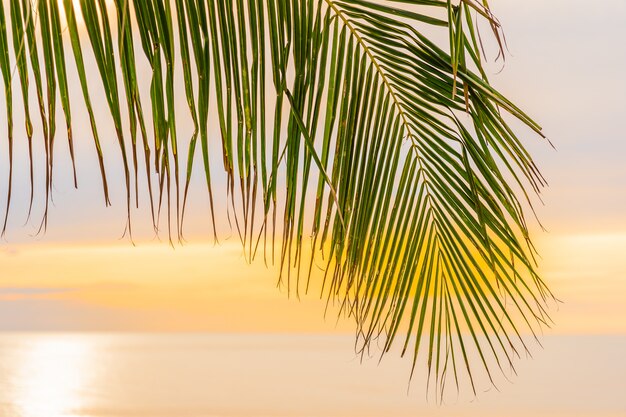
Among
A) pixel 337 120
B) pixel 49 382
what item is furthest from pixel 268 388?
pixel 337 120

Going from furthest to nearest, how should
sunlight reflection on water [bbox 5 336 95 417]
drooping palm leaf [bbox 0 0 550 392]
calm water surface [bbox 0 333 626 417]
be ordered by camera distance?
Result: calm water surface [bbox 0 333 626 417]
sunlight reflection on water [bbox 5 336 95 417]
drooping palm leaf [bbox 0 0 550 392]

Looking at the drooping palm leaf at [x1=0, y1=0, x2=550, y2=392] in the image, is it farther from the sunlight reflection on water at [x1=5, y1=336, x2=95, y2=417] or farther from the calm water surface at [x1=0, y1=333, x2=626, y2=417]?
the sunlight reflection on water at [x1=5, y1=336, x2=95, y2=417]

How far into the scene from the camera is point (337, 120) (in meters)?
0.68

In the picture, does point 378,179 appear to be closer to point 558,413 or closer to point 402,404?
point 558,413

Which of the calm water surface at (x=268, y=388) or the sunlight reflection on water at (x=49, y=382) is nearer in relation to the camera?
the sunlight reflection on water at (x=49, y=382)

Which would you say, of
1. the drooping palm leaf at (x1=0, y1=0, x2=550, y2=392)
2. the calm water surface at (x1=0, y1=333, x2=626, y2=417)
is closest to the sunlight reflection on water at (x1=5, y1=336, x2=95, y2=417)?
the calm water surface at (x1=0, y1=333, x2=626, y2=417)

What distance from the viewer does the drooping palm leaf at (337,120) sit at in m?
0.56

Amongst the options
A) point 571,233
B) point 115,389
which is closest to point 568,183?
point 571,233

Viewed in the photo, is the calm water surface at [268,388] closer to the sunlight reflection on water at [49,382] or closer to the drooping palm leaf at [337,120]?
the sunlight reflection on water at [49,382]

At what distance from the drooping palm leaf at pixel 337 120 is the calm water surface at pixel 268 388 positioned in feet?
54.4

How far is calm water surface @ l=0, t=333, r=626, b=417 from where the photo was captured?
26.3 metres

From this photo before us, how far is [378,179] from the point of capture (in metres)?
0.69

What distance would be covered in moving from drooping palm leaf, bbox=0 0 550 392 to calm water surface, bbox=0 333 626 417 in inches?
653

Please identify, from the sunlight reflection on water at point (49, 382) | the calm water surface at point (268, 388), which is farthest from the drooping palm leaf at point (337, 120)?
the sunlight reflection on water at point (49, 382)
